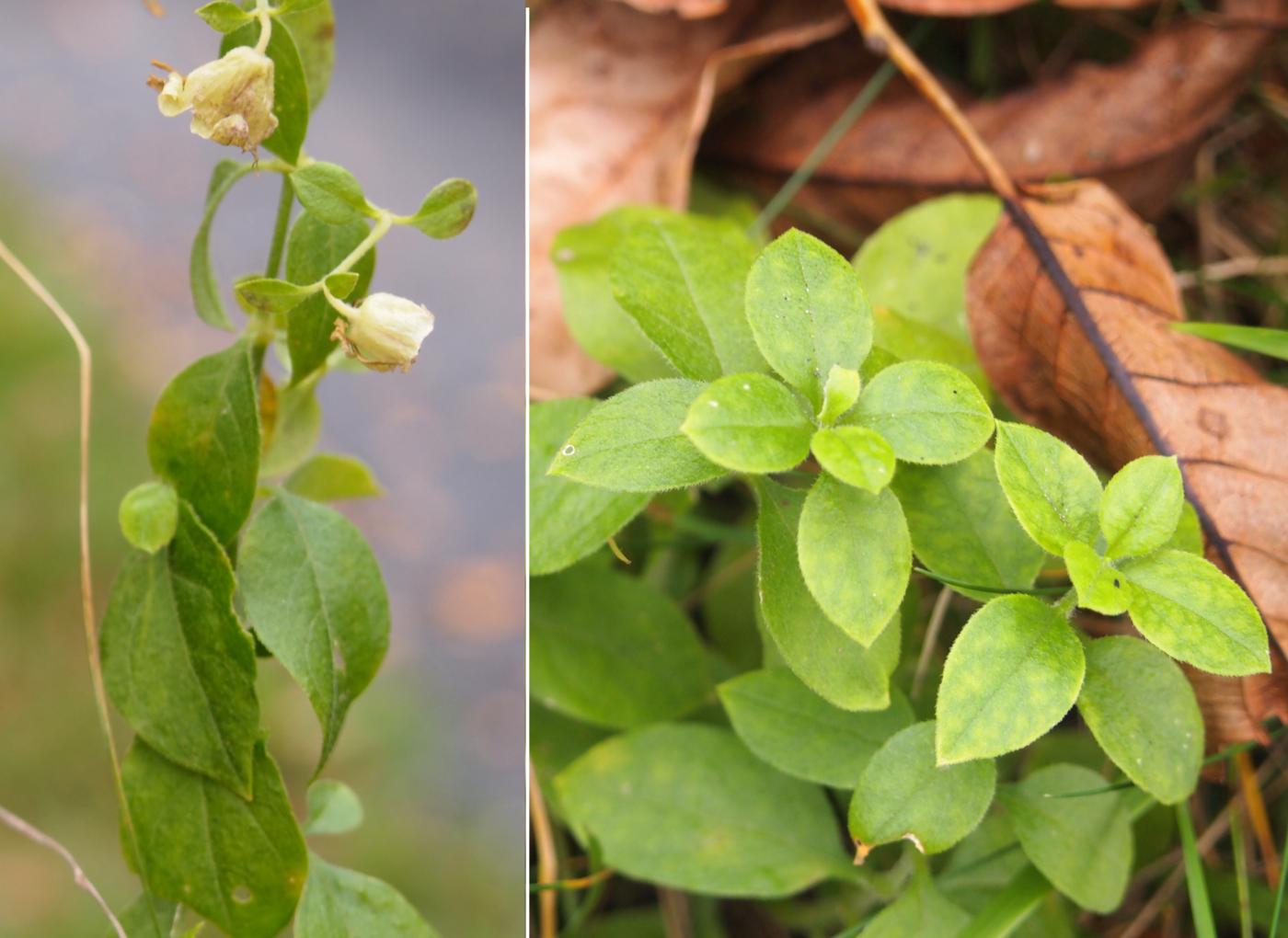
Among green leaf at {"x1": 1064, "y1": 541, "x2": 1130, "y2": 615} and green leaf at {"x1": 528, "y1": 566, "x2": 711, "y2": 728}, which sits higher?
green leaf at {"x1": 1064, "y1": 541, "x2": 1130, "y2": 615}

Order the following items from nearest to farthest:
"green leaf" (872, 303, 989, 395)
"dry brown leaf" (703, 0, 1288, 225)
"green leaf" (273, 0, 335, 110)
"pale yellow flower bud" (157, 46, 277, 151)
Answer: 1. "pale yellow flower bud" (157, 46, 277, 151)
2. "green leaf" (273, 0, 335, 110)
3. "green leaf" (872, 303, 989, 395)
4. "dry brown leaf" (703, 0, 1288, 225)

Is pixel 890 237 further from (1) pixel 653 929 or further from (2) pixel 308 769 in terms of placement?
(2) pixel 308 769

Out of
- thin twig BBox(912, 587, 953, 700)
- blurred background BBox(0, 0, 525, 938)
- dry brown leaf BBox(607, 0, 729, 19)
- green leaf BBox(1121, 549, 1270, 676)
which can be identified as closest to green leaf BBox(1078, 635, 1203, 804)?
green leaf BBox(1121, 549, 1270, 676)

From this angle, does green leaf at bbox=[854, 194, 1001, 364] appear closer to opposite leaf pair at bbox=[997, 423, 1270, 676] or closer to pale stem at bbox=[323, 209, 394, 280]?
opposite leaf pair at bbox=[997, 423, 1270, 676]

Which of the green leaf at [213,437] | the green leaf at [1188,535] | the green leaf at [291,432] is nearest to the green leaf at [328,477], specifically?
the green leaf at [291,432]

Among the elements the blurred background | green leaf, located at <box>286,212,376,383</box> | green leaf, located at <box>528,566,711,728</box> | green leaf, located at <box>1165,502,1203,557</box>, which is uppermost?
green leaf, located at <box>286,212,376,383</box>

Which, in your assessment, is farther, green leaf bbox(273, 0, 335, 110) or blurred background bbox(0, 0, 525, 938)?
blurred background bbox(0, 0, 525, 938)

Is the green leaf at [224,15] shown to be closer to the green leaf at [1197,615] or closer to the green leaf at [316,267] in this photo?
the green leaf at [316,267]

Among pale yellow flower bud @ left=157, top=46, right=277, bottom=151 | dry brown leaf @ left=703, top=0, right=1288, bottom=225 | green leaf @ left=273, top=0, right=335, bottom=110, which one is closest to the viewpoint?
pale yellow flower bud @ left=157, top=46, right=277, bottom=151
